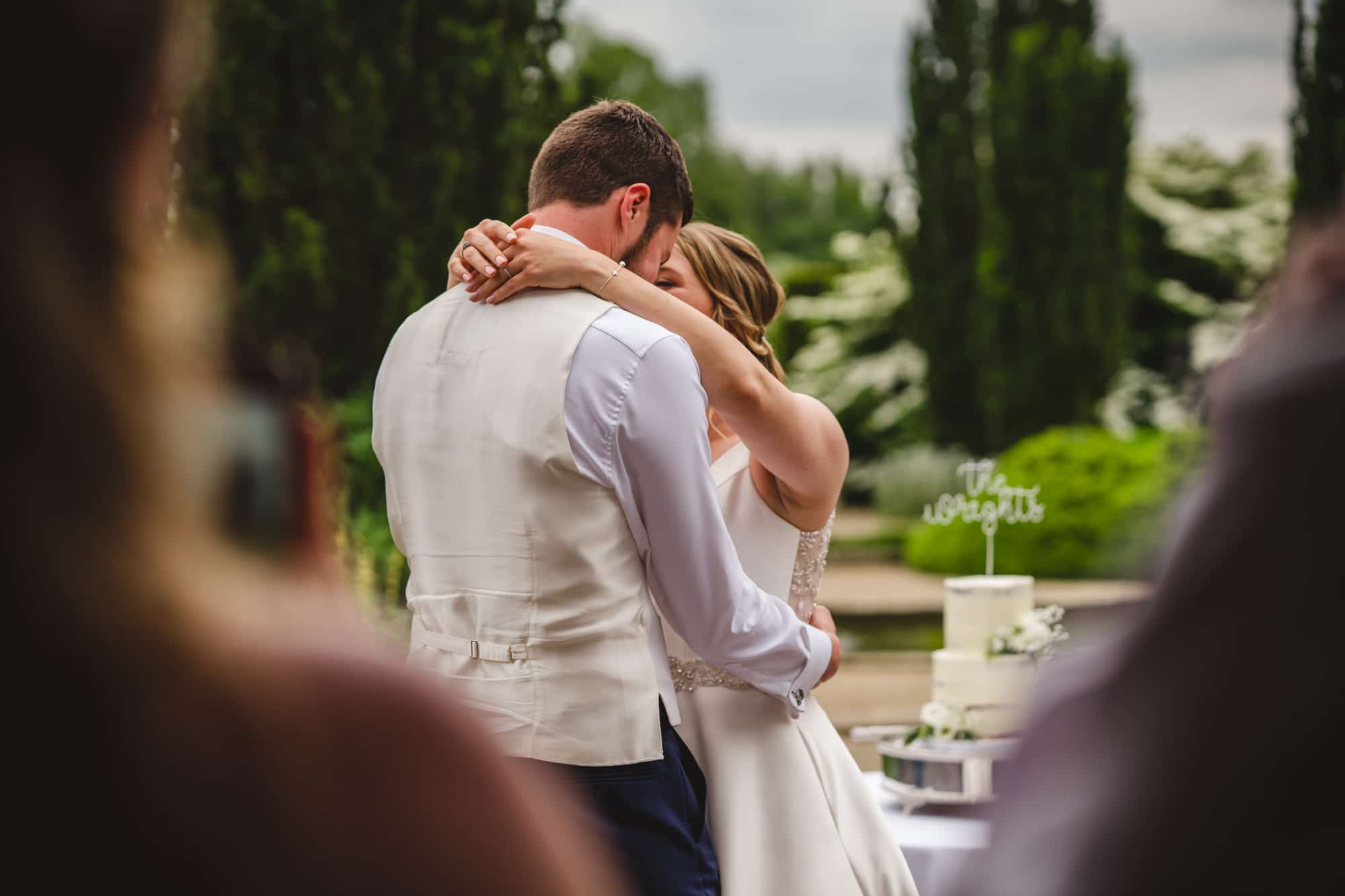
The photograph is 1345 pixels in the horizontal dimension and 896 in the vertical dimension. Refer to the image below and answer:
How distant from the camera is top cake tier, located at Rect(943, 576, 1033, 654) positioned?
2.91 m

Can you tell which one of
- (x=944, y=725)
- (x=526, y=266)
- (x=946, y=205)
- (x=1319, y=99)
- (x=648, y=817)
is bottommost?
(x=944, y=725)

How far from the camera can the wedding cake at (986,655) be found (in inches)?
110

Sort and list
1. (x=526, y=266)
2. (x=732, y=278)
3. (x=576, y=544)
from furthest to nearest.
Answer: (x=732, y=278)
(x=526, y=266)
(x=576, y=544)

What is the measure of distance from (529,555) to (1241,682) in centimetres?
111

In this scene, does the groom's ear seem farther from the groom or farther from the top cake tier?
the top cake tier

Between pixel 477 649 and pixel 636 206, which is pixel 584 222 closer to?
pixel 636 206

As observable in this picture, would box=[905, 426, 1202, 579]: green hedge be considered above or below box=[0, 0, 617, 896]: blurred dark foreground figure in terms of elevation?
below

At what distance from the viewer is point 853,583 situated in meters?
12.0

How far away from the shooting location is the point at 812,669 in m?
1.97

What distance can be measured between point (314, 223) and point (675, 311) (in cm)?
553

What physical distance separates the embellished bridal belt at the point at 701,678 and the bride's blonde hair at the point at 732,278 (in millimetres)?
603

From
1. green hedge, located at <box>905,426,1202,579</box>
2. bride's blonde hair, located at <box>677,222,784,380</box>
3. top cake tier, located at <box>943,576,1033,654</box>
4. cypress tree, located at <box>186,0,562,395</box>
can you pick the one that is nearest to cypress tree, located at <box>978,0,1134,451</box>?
green hedge, located at <box>905,426,1202,579</box>

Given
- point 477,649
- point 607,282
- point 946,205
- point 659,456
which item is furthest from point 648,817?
point 946,205

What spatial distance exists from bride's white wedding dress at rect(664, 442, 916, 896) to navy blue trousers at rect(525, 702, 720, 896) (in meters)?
0.17
